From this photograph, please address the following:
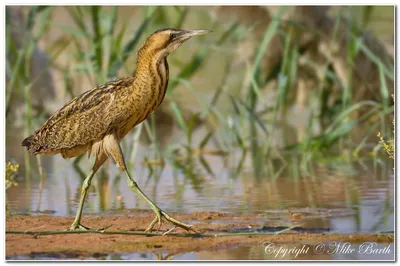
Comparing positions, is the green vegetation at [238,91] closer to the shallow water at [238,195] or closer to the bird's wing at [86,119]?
the shallow water at [238,195]

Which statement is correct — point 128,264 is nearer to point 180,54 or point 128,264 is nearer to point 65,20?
point 180,54

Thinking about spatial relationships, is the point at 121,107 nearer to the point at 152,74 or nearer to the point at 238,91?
the point at 152,74

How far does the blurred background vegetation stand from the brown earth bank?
1.94 m

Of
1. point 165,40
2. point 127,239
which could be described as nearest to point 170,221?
point 127,239

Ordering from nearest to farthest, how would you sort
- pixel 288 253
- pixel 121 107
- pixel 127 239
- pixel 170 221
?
pixel 288 253, pixel 127 239, pixel 170 221, pixel 121 107

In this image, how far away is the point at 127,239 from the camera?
22.7ft

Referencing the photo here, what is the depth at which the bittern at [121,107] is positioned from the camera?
7258 mm

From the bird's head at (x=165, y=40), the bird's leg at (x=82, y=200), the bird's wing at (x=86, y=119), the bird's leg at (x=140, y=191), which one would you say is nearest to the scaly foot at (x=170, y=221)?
the bird's leg at (x=140, y=191)

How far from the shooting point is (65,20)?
17.4 metres

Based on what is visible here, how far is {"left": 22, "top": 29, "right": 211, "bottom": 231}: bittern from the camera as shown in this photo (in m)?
7.26

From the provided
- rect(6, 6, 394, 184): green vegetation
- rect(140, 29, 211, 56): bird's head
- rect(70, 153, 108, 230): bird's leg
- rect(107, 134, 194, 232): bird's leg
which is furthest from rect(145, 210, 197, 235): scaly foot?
rect(6, 6, 394, 184): green vegetation

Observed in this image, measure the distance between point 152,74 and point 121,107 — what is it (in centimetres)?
28

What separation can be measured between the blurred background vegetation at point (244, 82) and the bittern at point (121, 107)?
2.31 m
